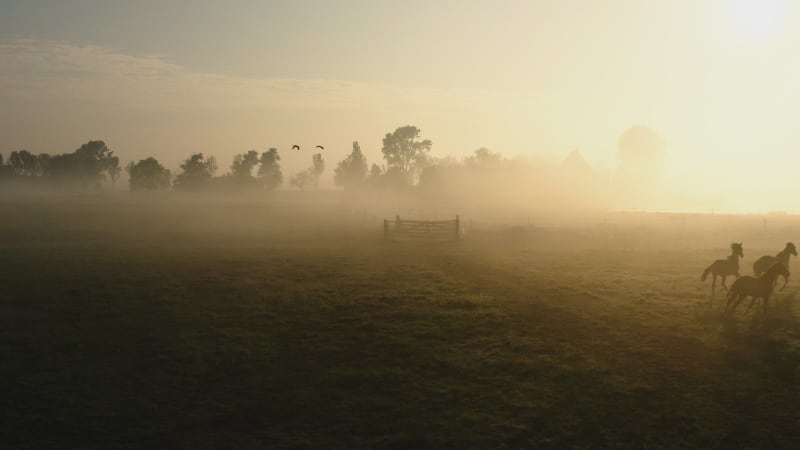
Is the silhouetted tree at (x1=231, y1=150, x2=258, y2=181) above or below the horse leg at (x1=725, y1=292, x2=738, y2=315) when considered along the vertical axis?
above

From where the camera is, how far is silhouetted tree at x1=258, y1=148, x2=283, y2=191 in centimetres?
15425

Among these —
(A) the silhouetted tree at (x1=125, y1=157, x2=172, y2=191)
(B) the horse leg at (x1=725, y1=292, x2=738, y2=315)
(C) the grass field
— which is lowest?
(C) the grass field

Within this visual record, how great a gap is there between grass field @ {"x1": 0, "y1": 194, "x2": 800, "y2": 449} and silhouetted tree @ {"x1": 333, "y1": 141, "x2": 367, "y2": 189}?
111265 millimetres

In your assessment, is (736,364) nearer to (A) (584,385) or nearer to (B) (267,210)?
(A) (584,385)

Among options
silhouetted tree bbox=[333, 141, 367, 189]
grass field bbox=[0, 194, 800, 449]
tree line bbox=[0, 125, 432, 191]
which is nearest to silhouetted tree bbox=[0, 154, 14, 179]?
tree line bbox=[0, 125, 432, 191]

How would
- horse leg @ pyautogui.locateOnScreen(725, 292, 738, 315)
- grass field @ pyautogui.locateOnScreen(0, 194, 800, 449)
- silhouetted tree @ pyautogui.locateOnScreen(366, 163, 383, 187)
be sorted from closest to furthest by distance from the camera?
grass field @ pyautogui.locateOnScreen(0, 194, 800, 449), horse leg @ pyautogui.locateOnScreen(725, 292, 738, 315), silhouetted tree @ pyautogui.locateOnScreen(366, 163, 383, 187)

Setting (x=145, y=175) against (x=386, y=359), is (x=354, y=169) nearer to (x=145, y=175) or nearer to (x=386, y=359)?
(x=145, y=175)

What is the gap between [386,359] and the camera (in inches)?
642

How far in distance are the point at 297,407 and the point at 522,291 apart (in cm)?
1277

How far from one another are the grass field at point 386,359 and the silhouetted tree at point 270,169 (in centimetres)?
12788

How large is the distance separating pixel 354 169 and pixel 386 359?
126m

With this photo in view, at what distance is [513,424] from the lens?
1245 centimetres

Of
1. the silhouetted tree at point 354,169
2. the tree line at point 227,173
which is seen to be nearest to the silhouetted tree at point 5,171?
the tree line at point 227,173

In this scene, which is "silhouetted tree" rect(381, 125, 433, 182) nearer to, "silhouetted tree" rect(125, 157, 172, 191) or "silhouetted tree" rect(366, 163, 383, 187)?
"silhouetted tree" rect(366, 163, 383, 187)
